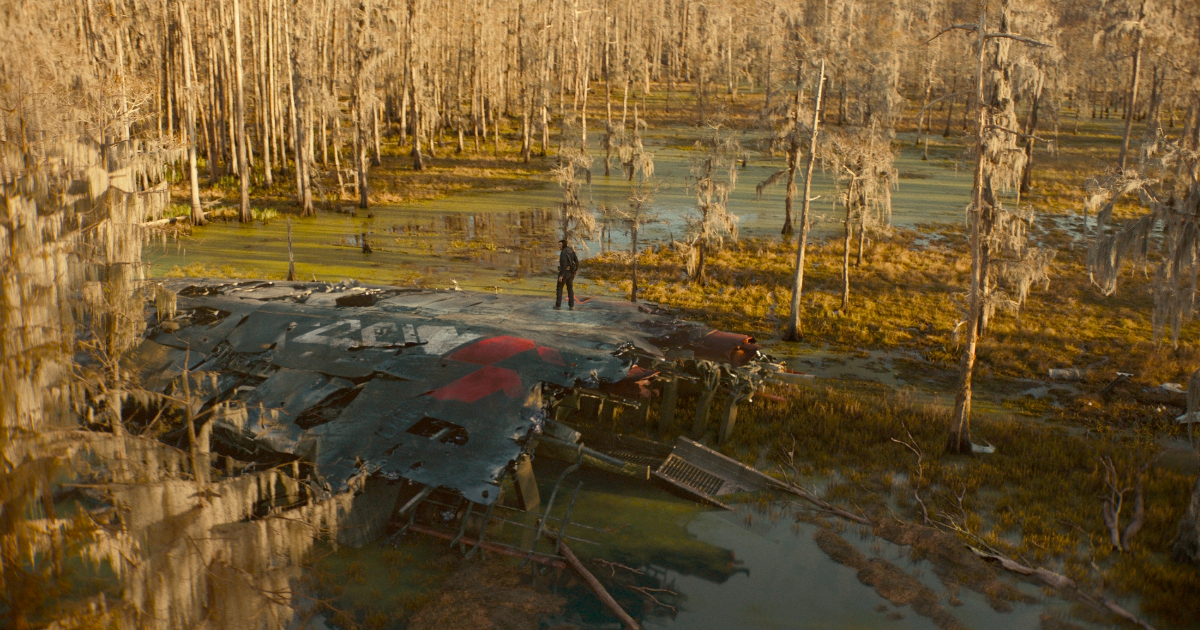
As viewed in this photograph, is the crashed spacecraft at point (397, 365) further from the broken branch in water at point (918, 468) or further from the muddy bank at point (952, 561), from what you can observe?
the muddy bank at point (952, 561)

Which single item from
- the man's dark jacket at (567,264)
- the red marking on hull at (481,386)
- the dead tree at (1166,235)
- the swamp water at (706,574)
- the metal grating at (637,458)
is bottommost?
the swamp water at (706,574)

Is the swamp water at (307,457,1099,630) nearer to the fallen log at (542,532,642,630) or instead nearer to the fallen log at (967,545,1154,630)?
the fallen log at (542,532,642,630)

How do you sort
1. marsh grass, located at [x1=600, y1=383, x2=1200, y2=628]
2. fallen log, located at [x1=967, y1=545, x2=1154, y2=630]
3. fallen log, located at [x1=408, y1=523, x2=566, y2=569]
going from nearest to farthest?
fallen log, located at [x1=967, y1=545, x2=1154, y2=630]
fallen log, located at [x1=408, y1=523, x2=566, y2=569]
marsh grass, located at [x1=600, y1=383, x2=1200, y2=628]

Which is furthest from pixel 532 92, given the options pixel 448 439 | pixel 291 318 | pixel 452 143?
pixel 448 439

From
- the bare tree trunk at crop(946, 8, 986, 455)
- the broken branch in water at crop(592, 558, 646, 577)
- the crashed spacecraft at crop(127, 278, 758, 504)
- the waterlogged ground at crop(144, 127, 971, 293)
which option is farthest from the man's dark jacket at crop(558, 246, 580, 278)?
the waterlogged ground at crop(144, 127, 971, 293)

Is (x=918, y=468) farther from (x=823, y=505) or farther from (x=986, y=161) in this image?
(x=986, y=161)

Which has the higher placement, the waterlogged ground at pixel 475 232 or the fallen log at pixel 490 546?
the waterlogged ground at pixel 475 232

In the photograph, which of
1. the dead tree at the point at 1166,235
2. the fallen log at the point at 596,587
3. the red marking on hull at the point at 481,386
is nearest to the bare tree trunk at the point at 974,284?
the dead tree at the point at 1166,235

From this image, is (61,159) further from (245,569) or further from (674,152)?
(674,152)
